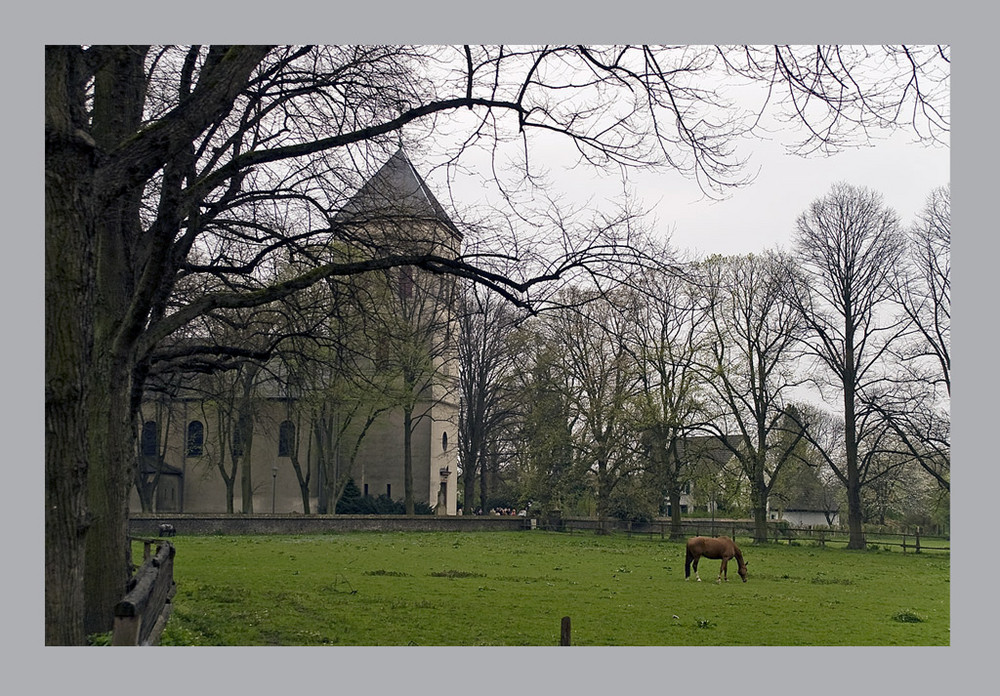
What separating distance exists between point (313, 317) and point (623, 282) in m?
5.70

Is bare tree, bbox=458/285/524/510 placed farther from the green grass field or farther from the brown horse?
the brown horse

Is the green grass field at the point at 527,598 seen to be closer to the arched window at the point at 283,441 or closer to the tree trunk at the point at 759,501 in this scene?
the tree trunk at the point at 759,501

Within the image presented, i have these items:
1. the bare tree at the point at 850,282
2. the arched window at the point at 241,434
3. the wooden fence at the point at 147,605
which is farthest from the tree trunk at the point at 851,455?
the wooden fence at the point at 147,605

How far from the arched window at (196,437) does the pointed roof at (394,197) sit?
137 feet

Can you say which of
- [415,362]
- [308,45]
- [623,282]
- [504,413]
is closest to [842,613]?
[623,282]

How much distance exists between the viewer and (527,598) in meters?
16.7

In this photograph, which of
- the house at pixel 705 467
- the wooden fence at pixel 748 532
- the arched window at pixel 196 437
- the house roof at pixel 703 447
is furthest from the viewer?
the arched window at pixel 196 437

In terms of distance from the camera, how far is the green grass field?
12664 millimetres

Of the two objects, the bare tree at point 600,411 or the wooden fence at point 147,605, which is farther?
the bare tree at point 600,411

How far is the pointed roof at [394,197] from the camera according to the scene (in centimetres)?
1180

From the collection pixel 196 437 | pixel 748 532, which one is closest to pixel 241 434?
pixel 196 437

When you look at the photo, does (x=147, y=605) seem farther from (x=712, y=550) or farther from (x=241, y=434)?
(x=241, y=434)

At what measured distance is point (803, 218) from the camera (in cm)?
3369

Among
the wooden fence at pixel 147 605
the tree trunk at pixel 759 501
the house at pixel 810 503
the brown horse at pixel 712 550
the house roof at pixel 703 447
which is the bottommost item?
the house at pixel 810 503
